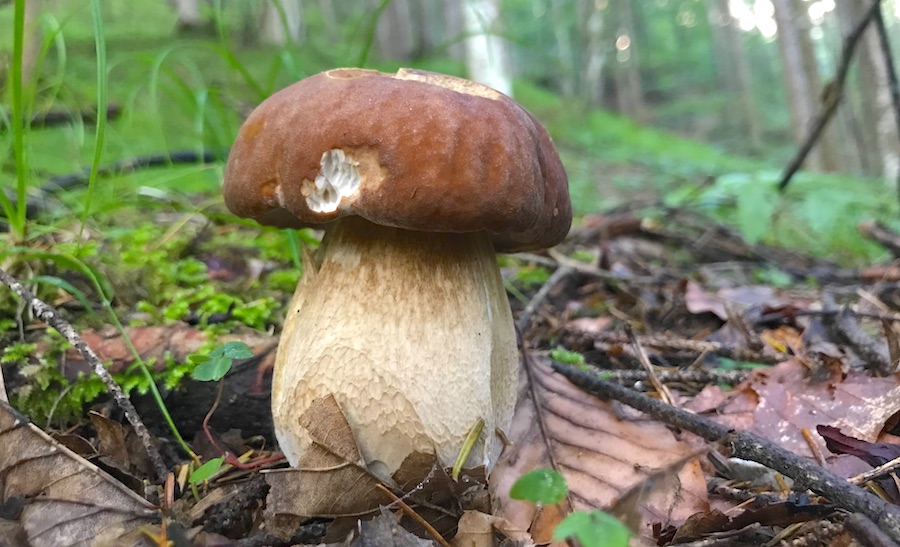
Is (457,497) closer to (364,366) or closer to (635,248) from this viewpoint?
(364,366)

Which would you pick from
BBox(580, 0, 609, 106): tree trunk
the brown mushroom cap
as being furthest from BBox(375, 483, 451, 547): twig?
BBox(580, 0, 609, 106): tree trunk

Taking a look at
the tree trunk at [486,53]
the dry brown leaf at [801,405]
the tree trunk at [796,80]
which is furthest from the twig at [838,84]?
the tree trunk at [796,80]

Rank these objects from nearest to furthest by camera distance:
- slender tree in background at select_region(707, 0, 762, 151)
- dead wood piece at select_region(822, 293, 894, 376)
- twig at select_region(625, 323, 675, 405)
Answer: twig at select_region(625, 323, 675, 405) < dead wood piece at select_region(822, 293, 894, 376) < slender tree in background at select_region(707, 0, 762, 151)

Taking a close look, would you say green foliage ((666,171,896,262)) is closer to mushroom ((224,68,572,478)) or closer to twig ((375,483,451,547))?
mushroom ((224,68,572,478))

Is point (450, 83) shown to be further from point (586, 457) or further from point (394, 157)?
point (586, 457)

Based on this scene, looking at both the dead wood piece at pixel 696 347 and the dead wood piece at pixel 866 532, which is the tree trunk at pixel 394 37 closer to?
the dead wood piece at pixel 696 347
